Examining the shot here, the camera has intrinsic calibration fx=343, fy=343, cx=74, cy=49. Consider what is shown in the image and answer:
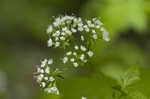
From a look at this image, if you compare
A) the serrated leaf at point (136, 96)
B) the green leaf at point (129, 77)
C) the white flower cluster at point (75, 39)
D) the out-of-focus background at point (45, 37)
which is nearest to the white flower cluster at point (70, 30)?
the white flower cluster at point (75, 39)

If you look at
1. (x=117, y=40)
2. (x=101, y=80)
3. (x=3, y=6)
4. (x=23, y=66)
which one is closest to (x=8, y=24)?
(x=3, y=6)

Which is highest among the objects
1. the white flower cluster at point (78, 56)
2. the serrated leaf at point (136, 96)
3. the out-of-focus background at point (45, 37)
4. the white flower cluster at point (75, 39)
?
the out-of-focus background at point (45, 37)

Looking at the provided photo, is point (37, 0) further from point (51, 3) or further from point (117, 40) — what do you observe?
point (117, 40)

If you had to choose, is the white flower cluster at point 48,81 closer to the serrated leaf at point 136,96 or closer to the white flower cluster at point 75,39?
the white flower cluster at point 75,39

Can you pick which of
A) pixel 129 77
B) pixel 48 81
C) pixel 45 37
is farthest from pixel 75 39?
pixel 45 37

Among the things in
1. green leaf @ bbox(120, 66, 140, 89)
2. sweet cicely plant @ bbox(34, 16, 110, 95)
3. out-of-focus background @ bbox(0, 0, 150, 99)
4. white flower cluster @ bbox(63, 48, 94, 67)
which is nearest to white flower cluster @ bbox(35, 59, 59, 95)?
sweet cicely plant @ bbox(34, 16, 110, 95)

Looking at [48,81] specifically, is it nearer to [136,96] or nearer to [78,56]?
[78,56]
